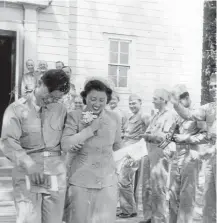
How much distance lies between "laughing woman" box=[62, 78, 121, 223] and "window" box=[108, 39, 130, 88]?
30.3 feet

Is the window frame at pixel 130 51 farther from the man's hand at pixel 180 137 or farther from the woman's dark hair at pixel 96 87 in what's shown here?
the woman's dark hair at pixel 96 87

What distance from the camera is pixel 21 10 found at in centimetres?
1087

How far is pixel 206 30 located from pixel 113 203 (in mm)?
20679

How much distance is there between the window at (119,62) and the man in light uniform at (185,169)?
7707mm

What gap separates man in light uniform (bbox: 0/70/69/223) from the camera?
339 cm

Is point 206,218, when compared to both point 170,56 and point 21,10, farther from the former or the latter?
point 170,56

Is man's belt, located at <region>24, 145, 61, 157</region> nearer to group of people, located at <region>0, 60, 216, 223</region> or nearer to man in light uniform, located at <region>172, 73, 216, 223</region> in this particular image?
group of people, located at <region>0, 60, 216, 223</region>

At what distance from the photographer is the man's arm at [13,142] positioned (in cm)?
335

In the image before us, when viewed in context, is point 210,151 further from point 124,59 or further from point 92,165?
point 124,59

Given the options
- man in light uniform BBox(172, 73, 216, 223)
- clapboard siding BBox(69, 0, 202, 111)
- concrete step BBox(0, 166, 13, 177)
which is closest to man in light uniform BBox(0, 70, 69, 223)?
man in light uniform BBox(172, 73, 216, 223)

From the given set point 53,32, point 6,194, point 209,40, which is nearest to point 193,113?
point 6,194

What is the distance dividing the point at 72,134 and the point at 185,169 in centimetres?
209

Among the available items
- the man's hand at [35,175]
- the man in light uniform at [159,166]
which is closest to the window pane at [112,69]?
the man in light uniform at [159,166]

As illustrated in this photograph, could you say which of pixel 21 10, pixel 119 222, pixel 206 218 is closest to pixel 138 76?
pixel 21 10
